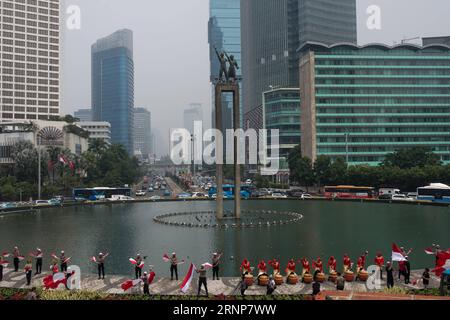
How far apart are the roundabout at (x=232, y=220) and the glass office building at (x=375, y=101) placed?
247 feet

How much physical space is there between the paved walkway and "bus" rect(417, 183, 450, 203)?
5571 centimetres

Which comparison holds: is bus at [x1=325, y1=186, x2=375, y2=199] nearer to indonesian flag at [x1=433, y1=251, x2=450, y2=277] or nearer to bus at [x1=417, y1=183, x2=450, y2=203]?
bus at [x1=417, y1=183, x2=450, y2=203]

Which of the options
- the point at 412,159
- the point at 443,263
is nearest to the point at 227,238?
the point at 443,263

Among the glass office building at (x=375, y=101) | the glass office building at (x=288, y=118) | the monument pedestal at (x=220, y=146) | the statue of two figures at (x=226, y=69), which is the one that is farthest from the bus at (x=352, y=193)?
the glass office building at (x=288, y=118)

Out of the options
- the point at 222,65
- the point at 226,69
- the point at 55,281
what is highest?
the point at 222,65

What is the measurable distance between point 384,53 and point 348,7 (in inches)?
2986

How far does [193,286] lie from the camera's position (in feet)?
76.4

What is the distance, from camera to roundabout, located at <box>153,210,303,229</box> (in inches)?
1918

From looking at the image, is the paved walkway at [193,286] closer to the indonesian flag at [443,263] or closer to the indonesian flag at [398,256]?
the indonesian flag at [398,256]

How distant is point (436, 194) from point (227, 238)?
52576mm

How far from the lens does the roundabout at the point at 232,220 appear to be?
48719mm

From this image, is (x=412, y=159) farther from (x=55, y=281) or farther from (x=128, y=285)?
(x=55, y=281)

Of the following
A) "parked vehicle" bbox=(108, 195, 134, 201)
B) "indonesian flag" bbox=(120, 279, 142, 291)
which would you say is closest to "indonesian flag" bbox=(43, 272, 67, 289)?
"indonesian flag" bbox=(120, 279, 142, 291)

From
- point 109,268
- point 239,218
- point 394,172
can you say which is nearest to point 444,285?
point 109,268
